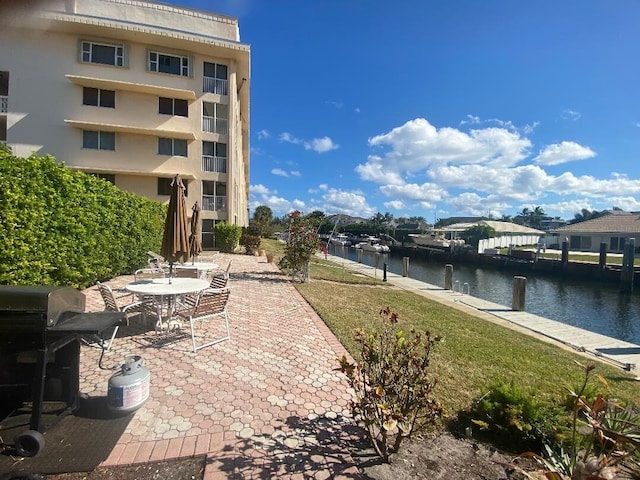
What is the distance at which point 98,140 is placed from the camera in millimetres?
19828

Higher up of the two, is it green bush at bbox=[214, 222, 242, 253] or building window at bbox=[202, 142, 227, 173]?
building window at bbox=[202, 142, 227, 173]

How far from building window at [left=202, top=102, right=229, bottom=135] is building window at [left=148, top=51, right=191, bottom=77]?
2329 mm

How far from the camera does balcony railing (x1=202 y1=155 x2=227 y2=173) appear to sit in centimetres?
2127

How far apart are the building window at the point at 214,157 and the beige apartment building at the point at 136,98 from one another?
0.21ft

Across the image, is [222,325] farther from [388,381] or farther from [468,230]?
[468,230]

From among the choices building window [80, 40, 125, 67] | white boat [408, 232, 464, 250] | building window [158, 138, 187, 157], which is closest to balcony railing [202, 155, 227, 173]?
building window [158, 138, 187, 157]

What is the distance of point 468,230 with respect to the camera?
49.3 metres

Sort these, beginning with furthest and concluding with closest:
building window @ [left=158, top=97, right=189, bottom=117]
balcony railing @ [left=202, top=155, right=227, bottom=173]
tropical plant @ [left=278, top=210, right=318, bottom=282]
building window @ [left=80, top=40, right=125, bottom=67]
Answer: balcony railing @ [left=202, top=155, right=227, bottom=173], building window @ [left=158, top=97, right=189, bottom=117], building window @ [left=80, top=40, right=125, bottom=67], tropical plant @ [left=278, top=210, right=318, bottom=282]

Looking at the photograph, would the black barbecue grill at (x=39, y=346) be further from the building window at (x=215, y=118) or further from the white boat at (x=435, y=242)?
the white boat at (x=435, y=242)

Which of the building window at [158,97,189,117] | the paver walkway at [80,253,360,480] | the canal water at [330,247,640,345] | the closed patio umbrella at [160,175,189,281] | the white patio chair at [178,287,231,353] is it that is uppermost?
the building window at [158,97,189,117]

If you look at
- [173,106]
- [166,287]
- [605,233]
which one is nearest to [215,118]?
[173,106]

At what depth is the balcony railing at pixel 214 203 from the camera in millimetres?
21312

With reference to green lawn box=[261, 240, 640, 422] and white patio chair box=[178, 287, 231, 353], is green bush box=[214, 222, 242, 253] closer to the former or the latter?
green lawn box=[261, 240, 640, 422]

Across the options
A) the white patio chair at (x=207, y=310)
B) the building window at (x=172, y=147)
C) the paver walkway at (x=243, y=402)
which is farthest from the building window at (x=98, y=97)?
the white patio chair at (x=207, y=310)
